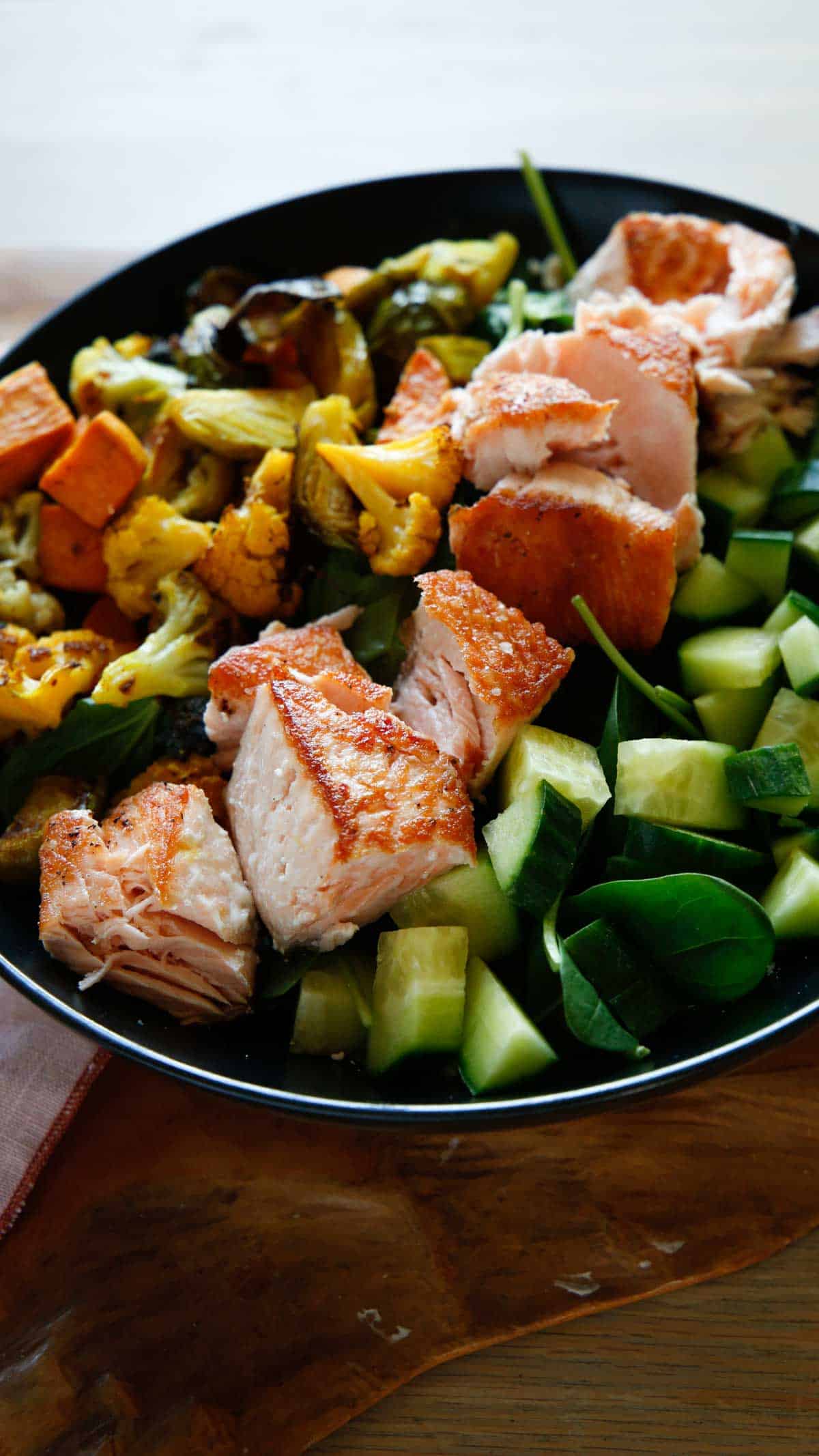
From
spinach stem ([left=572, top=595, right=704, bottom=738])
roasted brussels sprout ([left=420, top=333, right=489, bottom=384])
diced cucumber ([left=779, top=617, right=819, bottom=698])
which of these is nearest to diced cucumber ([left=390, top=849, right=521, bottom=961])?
spinach stem ([left=572, top=595, right=704, bottom=738])

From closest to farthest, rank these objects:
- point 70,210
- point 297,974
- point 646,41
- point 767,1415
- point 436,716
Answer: point 767,1415
point 297,974
point 436,716
point 70,210
point 646,41

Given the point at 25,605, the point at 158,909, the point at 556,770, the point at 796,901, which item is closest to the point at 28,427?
the point at 25,605

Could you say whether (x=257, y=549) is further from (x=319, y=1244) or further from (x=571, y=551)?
(x=319, y=1244)

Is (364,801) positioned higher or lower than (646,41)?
lower

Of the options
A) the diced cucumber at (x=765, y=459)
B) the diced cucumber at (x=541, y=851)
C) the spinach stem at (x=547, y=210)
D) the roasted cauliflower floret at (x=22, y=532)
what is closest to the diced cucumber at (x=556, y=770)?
the diced cucumber at (x=541, y=851)

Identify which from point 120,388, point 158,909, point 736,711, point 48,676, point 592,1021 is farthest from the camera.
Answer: point 120,388

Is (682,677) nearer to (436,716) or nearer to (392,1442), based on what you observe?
(436,716)

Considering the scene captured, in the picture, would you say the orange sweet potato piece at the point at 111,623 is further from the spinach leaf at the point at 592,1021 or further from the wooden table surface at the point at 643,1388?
the wooden table surface at the point at 643,1388

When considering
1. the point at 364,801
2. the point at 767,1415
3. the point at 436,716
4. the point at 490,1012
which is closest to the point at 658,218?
the point at 436,716

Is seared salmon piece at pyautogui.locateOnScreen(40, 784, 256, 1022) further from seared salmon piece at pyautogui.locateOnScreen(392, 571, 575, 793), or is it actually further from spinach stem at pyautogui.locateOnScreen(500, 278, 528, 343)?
spinach stem at pyautogui.locateOnScreen(500, 278, 528, 343)
